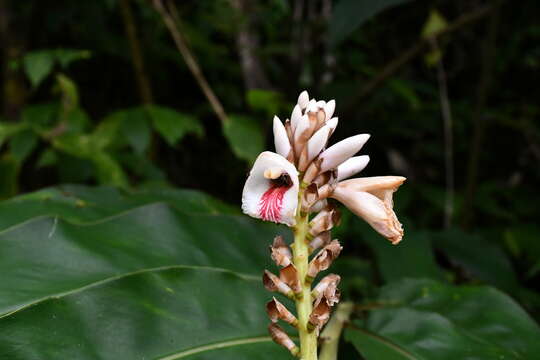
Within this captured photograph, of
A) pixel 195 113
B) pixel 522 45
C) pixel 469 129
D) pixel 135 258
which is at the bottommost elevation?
pixel 135 258

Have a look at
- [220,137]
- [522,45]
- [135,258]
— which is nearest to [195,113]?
[220,137]

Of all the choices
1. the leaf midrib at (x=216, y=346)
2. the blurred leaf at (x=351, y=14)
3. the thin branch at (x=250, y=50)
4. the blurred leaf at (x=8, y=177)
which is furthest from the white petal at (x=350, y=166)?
the thin branch at (x=250, y=50)

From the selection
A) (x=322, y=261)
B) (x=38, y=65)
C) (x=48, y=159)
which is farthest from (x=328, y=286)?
(x=38, y=65)

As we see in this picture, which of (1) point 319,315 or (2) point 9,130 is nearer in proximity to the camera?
(1) point 319,315

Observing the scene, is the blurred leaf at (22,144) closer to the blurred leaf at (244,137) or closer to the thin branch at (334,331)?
the blurred leaf at (244,137)

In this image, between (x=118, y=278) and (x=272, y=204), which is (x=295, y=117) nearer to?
(x=272, y=204)

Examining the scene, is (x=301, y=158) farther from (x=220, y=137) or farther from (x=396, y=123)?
(x=220, y=137)
